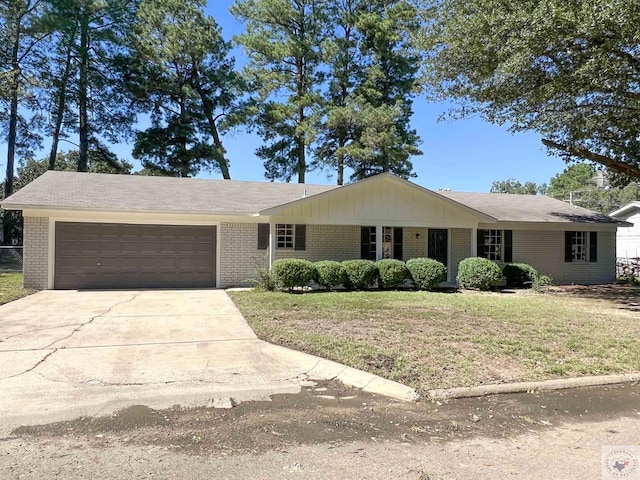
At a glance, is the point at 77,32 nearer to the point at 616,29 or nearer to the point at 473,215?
the point at 473,215

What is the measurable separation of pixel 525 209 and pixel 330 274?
400 inches

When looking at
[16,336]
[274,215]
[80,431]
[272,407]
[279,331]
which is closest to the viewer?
[80,431]

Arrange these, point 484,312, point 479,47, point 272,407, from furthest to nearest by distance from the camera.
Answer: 1. point 479,47
2. point 484,312
3. point 272,407

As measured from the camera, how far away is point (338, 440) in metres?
3.53

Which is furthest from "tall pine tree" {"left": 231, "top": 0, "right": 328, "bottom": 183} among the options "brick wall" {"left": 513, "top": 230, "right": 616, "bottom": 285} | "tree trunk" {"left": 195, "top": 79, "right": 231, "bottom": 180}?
"brick wall" {"left": 513, "top": 230, "right": 616, "bottom": 285}

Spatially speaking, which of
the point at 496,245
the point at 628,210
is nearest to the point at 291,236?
the point at 496,245

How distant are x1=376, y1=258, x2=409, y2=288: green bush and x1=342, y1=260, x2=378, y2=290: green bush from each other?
287mm

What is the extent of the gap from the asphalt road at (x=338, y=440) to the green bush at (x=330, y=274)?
28.0ft

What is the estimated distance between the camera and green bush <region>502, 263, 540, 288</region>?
50.1ft

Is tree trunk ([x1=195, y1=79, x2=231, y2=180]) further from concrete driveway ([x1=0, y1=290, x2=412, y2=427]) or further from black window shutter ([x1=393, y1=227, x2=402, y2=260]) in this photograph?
concrete driveway ([x1=0, y1=290, x2=412, y2=427])

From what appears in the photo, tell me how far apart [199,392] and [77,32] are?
31154 millimetres

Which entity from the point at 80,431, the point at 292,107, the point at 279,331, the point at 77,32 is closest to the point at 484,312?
the point at 279,331

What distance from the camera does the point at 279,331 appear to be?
7172mm

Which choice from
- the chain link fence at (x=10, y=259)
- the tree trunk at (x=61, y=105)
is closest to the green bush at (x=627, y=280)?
the chain link fence at (x=10, y=259)
